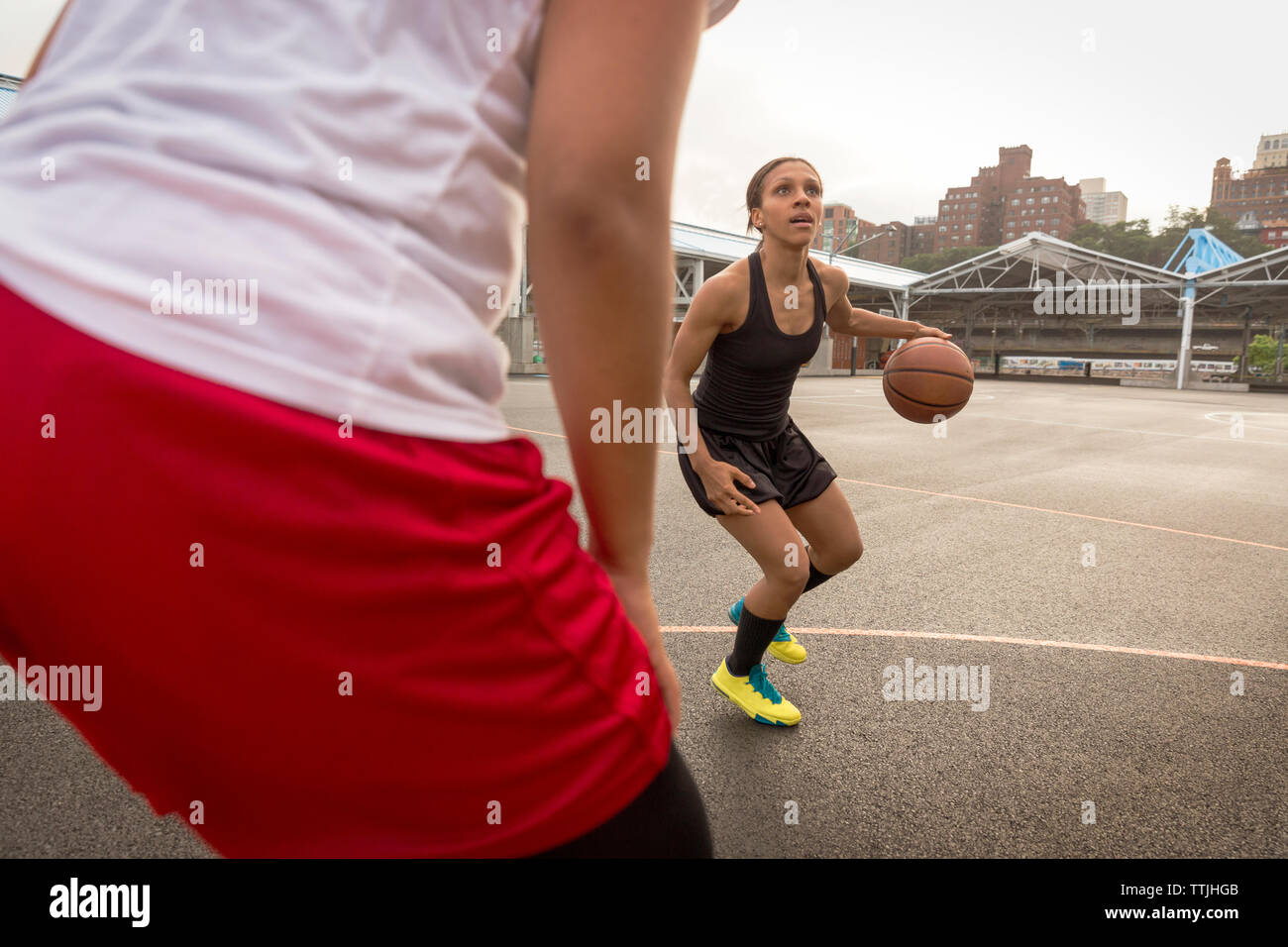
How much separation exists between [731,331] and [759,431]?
18.8 inches

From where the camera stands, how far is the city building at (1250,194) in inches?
3880

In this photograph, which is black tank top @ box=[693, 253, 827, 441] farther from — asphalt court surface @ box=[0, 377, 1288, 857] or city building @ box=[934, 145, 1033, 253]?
city building @ box=[934, 145, 1033, 253]

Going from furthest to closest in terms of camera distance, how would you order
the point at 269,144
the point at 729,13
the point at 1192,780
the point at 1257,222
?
Result: the point at 1257,222
the point at 1192,780
the point at 729,13
the point at 269,144

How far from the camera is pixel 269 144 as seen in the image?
1.88ft

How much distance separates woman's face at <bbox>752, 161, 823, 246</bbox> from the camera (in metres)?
3.64

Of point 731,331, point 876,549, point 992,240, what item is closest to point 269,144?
point 731,331

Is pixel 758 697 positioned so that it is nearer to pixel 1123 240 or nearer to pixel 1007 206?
pixel 1123 240

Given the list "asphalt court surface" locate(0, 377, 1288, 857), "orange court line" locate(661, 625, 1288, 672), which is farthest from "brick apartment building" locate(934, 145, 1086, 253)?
"orange court line" locate(661, 625, 1288, 672)

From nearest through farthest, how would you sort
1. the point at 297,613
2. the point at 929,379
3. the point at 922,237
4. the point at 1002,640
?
the point at 297,613 < the point at 929,379 < the point at 1002,640 < the point at 922,237

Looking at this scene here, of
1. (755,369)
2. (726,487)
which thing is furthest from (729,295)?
(726,487)

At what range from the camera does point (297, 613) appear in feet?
1.82

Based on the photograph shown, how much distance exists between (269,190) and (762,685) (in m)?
3.29

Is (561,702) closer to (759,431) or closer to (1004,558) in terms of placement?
(759,431)

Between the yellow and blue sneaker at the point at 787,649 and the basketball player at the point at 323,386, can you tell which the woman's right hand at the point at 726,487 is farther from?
the basketball player at the point at 323,386
